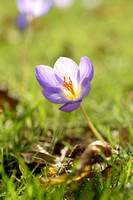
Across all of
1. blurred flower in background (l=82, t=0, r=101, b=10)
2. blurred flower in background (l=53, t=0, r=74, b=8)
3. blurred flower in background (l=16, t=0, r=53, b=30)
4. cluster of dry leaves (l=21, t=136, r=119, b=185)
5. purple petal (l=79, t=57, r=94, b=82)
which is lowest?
cluster of dry leaves (l=21, t=136, r=119, b=185)

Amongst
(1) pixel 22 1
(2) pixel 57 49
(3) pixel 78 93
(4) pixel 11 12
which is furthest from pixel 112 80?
(4) pixel 11 12

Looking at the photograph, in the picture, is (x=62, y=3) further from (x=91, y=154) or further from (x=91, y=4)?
(x=91, y=154)

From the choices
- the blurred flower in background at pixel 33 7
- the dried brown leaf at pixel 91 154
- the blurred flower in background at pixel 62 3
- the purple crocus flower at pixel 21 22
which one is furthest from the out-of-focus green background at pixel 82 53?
the dried brown leaf at pixel 91 154

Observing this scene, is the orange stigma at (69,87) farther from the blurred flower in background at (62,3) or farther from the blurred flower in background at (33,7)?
the blurred flower in background at (62,3)

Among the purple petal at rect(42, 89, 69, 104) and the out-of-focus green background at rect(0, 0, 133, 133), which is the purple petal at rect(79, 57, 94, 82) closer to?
the purple petal at rect(42, 89, 69, 104)

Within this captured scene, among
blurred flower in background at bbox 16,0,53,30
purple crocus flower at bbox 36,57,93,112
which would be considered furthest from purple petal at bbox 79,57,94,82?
blurred flower in background at bbox 16,0,53,30

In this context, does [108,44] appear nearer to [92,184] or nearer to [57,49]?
[57,49]
